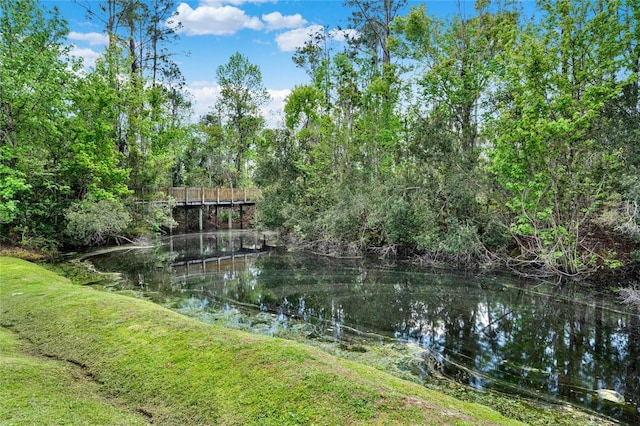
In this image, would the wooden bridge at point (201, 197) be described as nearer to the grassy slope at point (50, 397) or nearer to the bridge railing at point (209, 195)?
the bridge railing at point (209, 195)

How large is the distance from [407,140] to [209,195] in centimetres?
1856

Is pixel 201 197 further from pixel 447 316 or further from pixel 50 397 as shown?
pixel 50 397

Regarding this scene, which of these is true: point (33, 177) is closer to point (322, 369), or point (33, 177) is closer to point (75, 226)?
point (75, 226)

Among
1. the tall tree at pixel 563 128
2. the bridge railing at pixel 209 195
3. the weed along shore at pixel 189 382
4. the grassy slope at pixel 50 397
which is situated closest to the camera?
the grassy slope at pixel 50 397

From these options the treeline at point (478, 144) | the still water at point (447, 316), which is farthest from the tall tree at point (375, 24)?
the still water at point (447, 316)

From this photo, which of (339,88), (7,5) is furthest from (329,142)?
(7,5)

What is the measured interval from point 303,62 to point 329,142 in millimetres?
12431

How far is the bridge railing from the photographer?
92.1ft

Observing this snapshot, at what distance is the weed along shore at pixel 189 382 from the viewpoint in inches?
133

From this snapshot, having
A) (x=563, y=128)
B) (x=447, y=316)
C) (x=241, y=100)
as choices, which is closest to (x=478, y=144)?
(x=563, y=128)

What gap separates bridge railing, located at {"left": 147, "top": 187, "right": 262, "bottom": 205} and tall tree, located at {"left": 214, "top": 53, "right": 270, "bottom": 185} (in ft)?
20.5

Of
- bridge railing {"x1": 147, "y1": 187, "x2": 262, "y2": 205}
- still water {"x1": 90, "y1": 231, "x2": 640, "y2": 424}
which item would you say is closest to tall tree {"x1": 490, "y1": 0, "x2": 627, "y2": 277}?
still water {"x1": 90, "y1": 231, "x2": 640, "y2": 424}

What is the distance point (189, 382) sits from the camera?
4.00m

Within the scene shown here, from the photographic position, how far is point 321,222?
19828 millimetres
